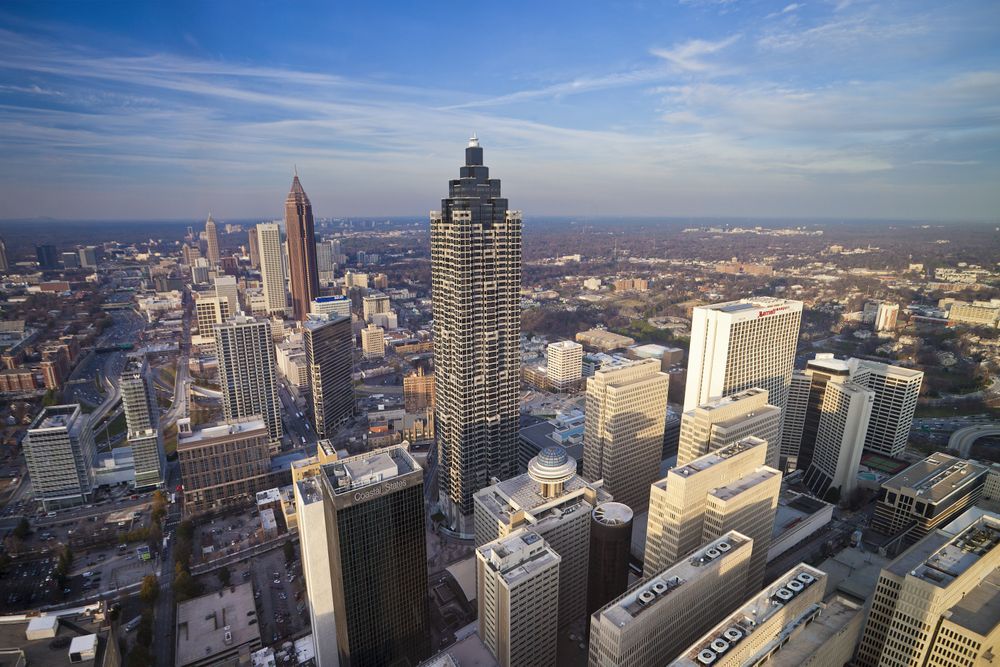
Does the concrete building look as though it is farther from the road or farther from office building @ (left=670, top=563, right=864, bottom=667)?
the road

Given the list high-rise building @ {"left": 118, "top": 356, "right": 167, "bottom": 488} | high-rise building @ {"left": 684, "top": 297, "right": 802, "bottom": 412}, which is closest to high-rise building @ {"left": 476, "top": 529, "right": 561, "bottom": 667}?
high-rise building @ {"left": 684, "top": 297, "right": 802, "bottom": 412}

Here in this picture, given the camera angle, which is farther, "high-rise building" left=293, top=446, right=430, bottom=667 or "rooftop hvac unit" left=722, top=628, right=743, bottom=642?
"high-rise building" left=293, top=446, right=430, bottom=667

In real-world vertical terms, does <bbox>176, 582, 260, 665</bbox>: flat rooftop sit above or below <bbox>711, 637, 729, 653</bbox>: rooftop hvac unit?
below

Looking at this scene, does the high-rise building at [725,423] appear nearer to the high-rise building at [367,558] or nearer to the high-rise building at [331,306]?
the high-rise building at [367,558]

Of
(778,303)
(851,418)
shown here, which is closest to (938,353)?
(851,418)

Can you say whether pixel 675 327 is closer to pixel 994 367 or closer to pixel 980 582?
pixel 994 367
